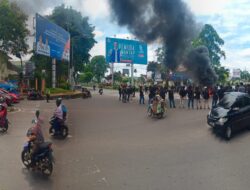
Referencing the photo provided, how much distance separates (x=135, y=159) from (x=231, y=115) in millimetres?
5314

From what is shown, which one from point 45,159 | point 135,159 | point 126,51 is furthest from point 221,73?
point 45,159

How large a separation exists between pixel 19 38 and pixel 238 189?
123 ft

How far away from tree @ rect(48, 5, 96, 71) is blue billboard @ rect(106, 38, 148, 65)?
265 inches

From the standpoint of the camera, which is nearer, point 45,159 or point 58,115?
point 45,159

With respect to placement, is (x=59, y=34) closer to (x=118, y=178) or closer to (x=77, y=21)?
(x=77, y=21)

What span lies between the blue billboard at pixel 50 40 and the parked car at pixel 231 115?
2170cm

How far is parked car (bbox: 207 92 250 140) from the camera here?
1341cm

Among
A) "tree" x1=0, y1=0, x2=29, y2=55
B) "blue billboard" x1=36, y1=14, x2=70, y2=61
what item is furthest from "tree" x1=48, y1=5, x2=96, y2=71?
"blue billboard" x1=36, y1=14, x2=70, y2=61

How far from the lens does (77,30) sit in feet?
178

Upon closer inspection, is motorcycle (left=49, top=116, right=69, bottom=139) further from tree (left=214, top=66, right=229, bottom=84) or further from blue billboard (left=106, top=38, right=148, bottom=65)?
tree (left=214, top=66, right=229, bottom=84)

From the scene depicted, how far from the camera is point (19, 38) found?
41.0 metres

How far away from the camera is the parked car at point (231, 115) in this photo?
44.0 ft

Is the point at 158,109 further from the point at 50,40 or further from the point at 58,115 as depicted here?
the point at 50,40

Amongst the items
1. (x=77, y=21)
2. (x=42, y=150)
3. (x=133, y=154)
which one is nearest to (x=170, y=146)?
(x=133, y=154)
